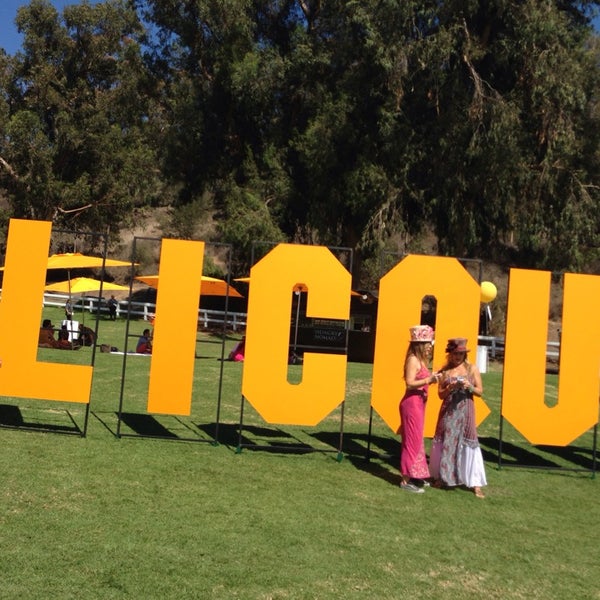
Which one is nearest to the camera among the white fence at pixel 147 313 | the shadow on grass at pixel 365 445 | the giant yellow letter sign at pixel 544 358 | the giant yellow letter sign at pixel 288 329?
the giant yellow letter sign at pixel 288 329

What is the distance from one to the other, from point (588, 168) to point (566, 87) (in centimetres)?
445

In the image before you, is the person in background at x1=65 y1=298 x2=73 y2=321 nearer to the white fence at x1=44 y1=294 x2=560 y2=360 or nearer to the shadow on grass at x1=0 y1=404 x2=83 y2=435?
the white fence at x1=44 y1=294 x2=560 y2=360

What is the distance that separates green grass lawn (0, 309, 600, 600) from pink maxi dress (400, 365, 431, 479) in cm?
27

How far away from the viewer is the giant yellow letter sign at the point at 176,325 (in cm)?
850

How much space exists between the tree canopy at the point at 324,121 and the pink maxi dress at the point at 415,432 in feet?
59.1

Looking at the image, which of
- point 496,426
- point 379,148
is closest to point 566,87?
Result: point 379,148

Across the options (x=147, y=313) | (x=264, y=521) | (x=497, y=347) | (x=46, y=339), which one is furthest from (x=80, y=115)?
(x=264, y=521)

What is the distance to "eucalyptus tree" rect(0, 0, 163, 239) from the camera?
116 ft

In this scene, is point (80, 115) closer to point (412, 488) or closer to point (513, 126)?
point (513, 126)

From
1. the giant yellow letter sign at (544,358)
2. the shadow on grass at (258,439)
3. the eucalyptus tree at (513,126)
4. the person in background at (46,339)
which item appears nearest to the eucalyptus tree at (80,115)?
the eucalyptus tree at (513,126)

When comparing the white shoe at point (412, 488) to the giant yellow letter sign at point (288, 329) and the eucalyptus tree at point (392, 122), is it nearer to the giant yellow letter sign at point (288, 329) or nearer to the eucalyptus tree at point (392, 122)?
the giant yellow letter sign at point (288, 329)

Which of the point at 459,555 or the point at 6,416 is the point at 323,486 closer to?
the point at 459,555

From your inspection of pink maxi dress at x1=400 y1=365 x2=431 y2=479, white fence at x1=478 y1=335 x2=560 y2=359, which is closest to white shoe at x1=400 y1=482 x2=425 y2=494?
pink maxi dress at x1=400 y1=365 x2=431 y2=479

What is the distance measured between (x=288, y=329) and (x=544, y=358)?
3125 millimetres
